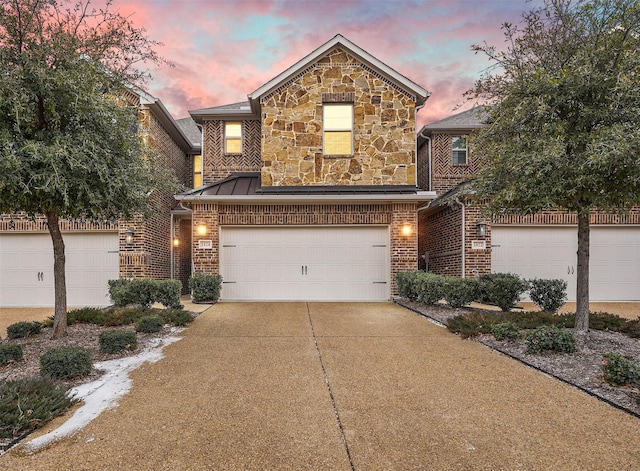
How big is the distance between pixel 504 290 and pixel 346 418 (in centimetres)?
670

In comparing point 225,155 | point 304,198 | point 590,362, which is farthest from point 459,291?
point 225,155

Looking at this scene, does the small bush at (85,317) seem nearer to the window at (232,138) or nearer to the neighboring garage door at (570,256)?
the window at (232,138)

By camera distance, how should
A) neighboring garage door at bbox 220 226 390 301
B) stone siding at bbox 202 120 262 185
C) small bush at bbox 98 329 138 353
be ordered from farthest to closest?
stone siding at bbox 202 120 262 185 → neighboring garage door at bbox 220 226 390 301 → small bush at bbox 98 329 138 353

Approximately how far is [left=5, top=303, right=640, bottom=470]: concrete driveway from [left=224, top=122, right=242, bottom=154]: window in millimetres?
8592

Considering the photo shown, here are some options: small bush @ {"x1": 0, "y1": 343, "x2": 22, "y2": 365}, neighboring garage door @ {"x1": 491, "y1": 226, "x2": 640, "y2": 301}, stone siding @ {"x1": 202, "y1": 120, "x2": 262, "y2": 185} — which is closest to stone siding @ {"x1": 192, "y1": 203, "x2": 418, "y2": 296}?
stone siding @ {"x1": 202, "y1": 120, "x2": 262, "y2": 185}

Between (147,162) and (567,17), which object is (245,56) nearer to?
(147,162)

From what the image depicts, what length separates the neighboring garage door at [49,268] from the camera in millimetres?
10617

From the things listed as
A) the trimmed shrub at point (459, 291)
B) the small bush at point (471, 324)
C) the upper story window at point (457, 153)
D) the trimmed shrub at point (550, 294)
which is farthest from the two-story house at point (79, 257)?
the trimmed shrub at point (550, 294)

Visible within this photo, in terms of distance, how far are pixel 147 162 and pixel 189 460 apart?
17.8ft

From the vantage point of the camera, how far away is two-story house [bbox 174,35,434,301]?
1056 centimetres

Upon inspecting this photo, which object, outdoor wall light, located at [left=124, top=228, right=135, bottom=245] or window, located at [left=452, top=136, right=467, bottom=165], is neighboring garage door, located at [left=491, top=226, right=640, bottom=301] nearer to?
window, located at [left=452, top=136, right=467, bottom=165]

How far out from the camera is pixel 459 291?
327 inches

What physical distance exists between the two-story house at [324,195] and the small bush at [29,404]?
704 centimetres

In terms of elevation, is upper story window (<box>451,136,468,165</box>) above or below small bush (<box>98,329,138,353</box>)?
above
